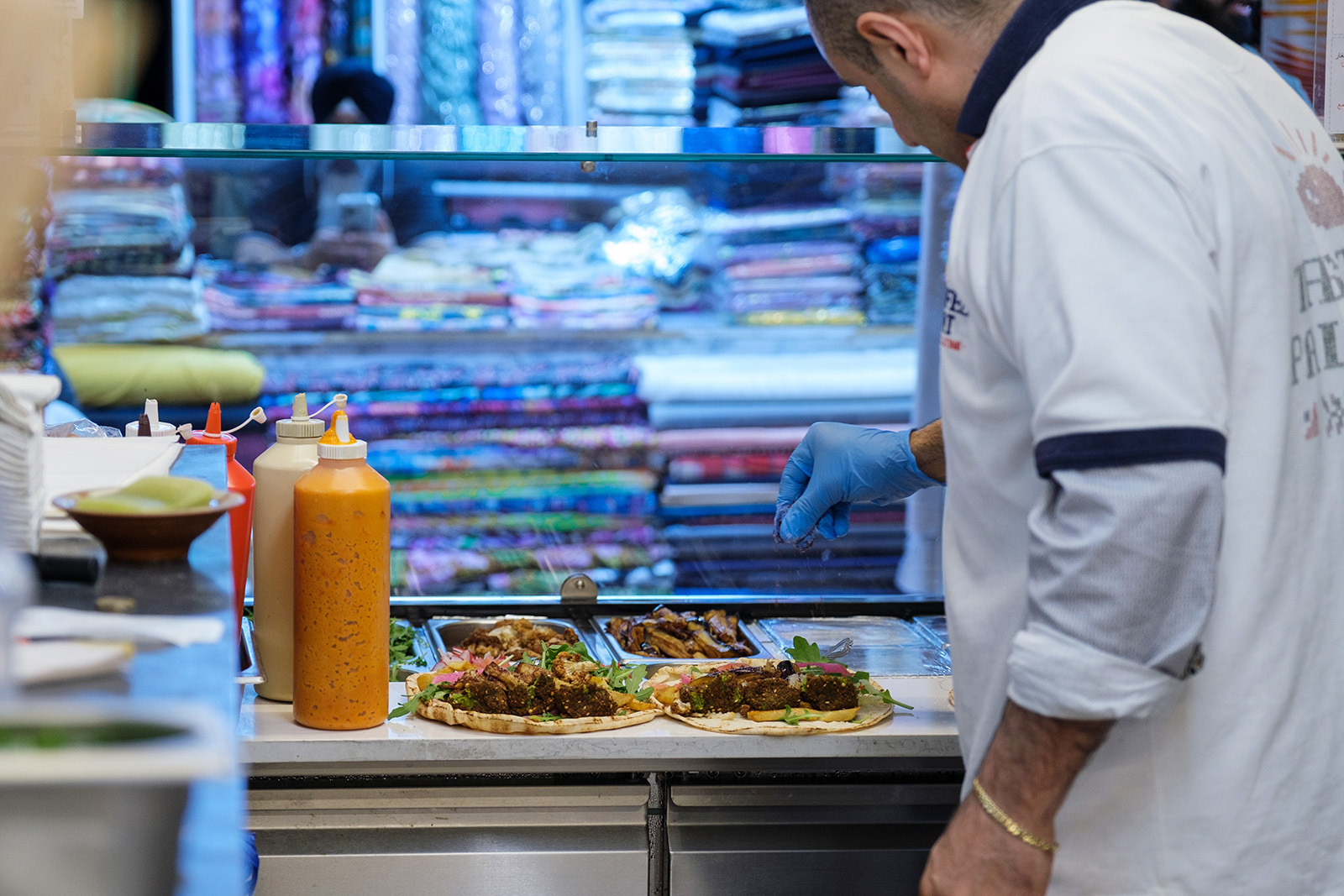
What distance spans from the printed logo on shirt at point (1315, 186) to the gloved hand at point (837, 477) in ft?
2.69

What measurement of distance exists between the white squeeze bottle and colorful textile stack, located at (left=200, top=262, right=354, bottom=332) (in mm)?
1455

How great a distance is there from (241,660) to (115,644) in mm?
1153

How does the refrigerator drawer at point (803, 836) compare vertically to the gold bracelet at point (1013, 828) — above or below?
below

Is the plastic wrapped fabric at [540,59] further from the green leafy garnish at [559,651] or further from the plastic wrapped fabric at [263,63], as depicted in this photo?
the green leafy garnish at [559,651]

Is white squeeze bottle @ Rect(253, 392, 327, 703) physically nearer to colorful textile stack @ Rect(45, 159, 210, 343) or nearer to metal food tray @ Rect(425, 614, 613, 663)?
metal food tray @ Rect(425, 614, 613, 663)

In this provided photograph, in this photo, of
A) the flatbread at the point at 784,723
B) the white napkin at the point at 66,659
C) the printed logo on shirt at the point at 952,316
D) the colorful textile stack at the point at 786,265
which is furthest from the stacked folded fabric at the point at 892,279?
the white napkin at the point at 66,659

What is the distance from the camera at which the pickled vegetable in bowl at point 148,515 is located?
3.58ft

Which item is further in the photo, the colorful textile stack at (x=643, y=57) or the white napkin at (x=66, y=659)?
the colorful textile stack at (x=643, y=57)

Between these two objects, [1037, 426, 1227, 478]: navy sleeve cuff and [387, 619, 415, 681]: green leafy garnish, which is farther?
[387, 619, 415, 681]: green leafy garnish

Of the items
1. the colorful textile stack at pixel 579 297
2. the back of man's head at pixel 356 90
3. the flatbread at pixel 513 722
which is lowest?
the flatbread at pixel 513 722

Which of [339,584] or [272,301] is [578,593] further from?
[272,301]

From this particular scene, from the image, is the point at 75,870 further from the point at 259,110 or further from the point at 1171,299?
the point at 259,110

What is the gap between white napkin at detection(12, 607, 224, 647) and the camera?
0.87 metres

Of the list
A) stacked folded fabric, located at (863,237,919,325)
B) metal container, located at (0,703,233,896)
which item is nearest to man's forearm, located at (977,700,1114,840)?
metal container, located at (0,703,233,896)
